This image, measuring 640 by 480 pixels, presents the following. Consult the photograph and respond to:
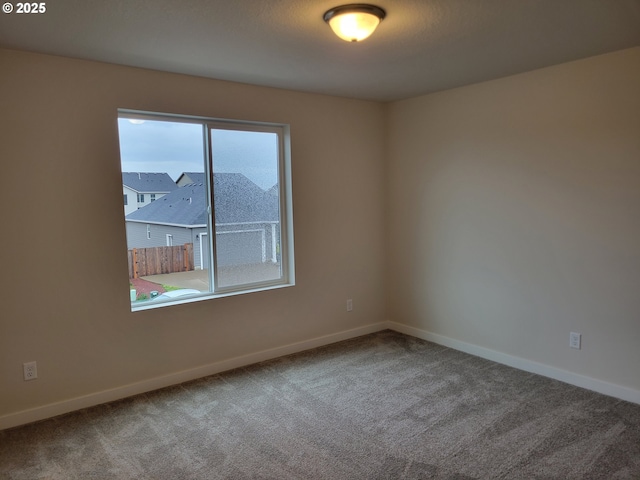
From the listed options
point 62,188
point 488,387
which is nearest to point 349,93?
point 62,188

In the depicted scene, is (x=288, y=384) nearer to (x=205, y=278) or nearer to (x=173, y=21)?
(x=205, y=278)

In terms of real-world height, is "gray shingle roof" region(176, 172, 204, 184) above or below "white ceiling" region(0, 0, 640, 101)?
below

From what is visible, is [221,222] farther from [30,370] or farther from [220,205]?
[30,370]

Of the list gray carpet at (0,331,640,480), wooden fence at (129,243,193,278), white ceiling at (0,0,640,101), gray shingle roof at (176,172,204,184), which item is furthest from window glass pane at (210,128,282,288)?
gray carpet at (0,331,640,480)

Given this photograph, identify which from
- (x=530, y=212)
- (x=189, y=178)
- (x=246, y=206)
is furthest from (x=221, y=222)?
(x=530, y=212)

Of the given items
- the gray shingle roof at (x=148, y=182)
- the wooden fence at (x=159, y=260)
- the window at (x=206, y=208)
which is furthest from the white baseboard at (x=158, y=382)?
the gray shingle roof at (x=148, y=182)

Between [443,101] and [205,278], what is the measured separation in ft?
8.72

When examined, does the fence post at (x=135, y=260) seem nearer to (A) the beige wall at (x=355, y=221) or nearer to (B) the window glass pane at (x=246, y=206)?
(A) the beige wall at (x=355, y=221)

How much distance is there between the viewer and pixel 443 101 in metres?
4.00

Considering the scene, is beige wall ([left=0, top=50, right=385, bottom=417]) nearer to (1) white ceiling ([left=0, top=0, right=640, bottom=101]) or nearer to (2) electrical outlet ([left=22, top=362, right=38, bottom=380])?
(2) electrical outlet ([left=22, top=362, right=38, bottom=380])

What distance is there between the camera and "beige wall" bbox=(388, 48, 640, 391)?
9.76 ft

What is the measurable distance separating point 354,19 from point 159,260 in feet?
7.55

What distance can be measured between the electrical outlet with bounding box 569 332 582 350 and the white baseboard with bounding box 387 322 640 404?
21 centimetres

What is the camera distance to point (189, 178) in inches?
141
